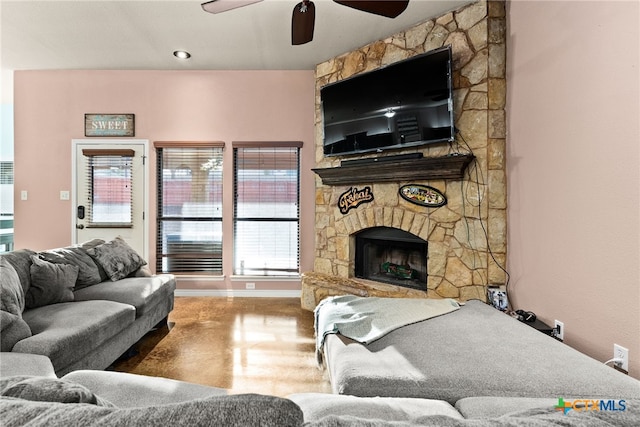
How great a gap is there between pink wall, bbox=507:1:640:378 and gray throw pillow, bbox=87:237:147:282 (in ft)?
11.6

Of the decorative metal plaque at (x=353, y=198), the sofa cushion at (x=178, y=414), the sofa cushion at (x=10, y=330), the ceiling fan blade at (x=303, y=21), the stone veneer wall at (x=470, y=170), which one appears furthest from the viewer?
the decorative metal plaque at (x=353, y=198)

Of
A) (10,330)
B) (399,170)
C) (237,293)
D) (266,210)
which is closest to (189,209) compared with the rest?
(266,210)

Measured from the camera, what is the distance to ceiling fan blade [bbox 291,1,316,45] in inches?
87.3

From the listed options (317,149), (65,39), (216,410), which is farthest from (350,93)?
(216,410)

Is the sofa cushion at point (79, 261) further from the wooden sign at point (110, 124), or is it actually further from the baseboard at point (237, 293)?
the wooden sign at point (110, 124)

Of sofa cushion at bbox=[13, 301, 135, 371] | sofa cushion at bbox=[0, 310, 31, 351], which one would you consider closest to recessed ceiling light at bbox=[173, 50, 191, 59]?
sofa cushion at bbox=[13, 301, 135, 371]

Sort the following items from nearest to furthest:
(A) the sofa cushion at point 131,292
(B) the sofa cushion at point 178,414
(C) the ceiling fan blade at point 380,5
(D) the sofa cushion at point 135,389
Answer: (B) the sofa cushion at point 178,414
(D) the sofa cushion at point 135,389
(C) the ceiling fan blade at point 380,5
(A) the sofa cushion at point 131,292

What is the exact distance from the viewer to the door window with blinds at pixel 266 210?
4.25m

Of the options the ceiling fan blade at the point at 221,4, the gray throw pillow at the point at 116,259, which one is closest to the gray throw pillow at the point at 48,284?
the gray throw pillow at the point at 116,259

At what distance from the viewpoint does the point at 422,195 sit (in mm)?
3098

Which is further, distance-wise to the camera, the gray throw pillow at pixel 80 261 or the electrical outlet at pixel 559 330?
the gray throw pillow at pixel 80 261

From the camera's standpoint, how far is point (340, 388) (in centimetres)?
129

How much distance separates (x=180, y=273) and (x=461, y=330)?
369 centimetres

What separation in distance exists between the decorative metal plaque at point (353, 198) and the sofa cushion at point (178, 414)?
3.12 m
